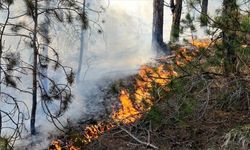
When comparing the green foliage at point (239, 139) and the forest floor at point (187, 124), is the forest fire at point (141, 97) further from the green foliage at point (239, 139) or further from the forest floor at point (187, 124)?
the green foliage at point (239, 139)

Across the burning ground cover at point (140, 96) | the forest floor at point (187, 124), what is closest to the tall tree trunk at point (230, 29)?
the forest floor at point (187, 124)

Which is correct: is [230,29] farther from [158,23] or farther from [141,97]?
[158,23]

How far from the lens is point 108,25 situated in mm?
20984

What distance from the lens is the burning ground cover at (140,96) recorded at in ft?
26.9

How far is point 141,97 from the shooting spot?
1055cm

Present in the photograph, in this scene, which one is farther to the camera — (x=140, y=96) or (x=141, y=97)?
(x=140, y=96)

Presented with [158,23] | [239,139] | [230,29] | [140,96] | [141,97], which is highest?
[230,29]

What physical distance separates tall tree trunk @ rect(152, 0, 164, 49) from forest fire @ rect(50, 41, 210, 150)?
4455 millimetres

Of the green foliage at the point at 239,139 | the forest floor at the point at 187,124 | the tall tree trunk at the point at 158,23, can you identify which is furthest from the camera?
the tall tree trunk at the point at 158,23

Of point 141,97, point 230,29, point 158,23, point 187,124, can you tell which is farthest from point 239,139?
point 158,23

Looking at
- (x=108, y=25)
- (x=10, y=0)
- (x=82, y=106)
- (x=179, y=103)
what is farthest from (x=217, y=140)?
(x=108, y=25)

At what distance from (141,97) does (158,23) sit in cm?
763

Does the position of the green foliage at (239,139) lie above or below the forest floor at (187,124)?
above

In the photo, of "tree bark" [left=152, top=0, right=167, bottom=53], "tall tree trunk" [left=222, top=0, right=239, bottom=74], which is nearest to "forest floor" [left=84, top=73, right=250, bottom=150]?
"tall tree trunk" [left=222, top=0, right=239, bottom=74]
